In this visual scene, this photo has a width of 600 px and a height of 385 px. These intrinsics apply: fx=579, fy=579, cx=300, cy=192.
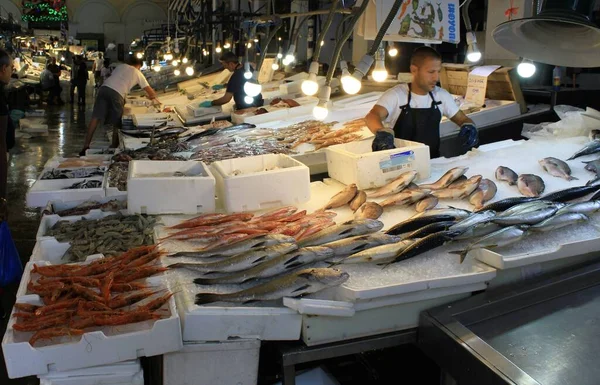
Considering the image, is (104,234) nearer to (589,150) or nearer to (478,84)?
(589,150)

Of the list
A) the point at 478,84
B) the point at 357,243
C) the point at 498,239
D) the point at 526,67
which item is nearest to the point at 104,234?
the point at 357,243

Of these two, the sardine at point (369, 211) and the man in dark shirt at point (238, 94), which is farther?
the man in dark shirt at point (238, 94)

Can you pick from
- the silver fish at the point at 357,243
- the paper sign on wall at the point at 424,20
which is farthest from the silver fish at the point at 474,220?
the paper sign on wall at the point at 424,20

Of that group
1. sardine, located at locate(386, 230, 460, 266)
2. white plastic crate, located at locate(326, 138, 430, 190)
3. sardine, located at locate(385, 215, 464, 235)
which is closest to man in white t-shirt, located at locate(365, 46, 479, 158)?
white plastic crate, located at locate(326, 138, 430, 190)

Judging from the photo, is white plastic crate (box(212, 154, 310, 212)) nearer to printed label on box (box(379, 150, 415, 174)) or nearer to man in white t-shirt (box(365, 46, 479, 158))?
printed label on box (box(379, 150, 415, 174))

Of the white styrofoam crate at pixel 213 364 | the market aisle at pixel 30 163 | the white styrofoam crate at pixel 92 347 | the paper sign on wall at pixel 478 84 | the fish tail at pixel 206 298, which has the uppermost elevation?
the paper sign on wall at pixel 478 84

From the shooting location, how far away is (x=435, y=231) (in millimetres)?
2941

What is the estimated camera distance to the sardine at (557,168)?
165 inches

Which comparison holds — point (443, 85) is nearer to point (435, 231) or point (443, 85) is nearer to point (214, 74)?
point (435, 231)

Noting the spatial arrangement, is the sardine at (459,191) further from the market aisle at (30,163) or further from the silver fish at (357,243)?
the market aisle at (30,163)

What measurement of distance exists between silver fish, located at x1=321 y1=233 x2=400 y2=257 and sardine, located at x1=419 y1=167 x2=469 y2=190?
116 centimetres

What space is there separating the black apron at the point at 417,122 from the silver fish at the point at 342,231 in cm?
202

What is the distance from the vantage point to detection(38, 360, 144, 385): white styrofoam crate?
2.27 metres

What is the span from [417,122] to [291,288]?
9.08ft
